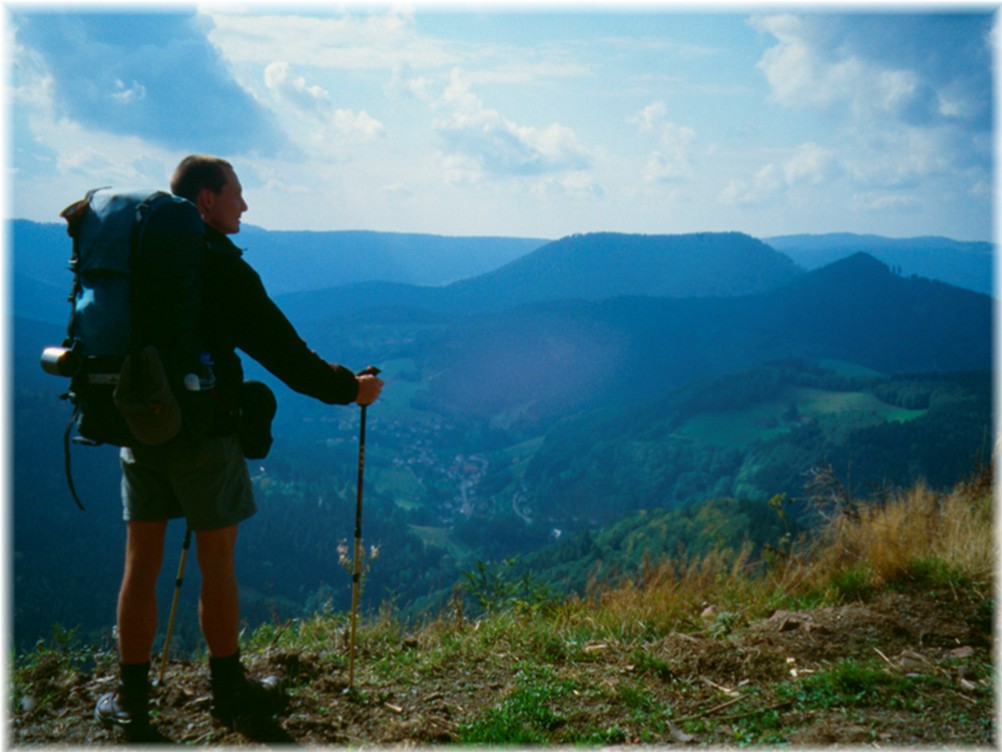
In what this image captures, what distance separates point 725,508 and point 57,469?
93724mm

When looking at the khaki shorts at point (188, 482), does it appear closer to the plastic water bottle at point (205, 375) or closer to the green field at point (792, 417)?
the plastic water bottle at point (205, 375)

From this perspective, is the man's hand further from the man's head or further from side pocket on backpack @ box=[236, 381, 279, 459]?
the man's head

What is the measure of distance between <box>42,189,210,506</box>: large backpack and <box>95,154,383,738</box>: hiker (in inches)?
4.8

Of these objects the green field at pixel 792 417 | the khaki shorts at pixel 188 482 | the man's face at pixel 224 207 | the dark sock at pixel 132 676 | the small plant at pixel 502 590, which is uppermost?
the man's face at pixel 224 207

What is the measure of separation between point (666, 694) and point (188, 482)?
2281 mm

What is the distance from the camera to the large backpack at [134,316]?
2637mm

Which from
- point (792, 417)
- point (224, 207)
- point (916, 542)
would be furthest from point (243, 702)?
point (792, 417)

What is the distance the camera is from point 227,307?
9.41ft

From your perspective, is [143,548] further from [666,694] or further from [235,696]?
[666,694]

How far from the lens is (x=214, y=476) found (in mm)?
2912

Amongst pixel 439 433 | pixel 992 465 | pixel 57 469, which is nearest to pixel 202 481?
pixel 992 465

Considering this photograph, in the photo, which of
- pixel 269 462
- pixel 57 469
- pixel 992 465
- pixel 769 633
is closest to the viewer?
pixel 769 633

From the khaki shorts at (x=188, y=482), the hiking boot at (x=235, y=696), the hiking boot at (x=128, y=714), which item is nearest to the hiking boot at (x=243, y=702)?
the hiking boot at (x=235, y=696)

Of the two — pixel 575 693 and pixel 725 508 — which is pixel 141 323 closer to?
pixel 575 693
